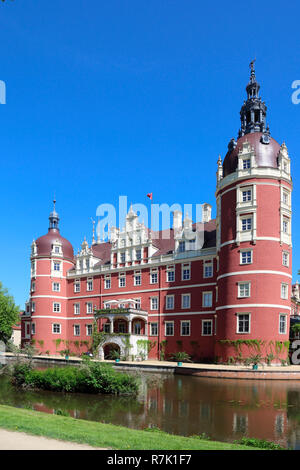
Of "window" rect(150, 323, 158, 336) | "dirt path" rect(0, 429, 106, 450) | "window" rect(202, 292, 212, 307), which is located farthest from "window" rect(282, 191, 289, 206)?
"dirt path" rect(0, 429, 106, 450)

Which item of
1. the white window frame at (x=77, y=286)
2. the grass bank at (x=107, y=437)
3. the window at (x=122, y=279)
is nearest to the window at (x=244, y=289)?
the window at (x=122, y=279)

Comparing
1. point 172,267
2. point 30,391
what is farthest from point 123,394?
point 172,267

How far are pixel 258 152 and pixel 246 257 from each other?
9815 mm

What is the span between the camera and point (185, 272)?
46031 mm

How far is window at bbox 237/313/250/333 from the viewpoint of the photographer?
3675cm

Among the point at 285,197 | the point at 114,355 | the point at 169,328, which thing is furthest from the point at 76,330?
the point at 285,197

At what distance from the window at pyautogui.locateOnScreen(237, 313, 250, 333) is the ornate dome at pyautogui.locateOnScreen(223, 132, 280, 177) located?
1361 cm

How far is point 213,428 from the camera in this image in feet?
47.6

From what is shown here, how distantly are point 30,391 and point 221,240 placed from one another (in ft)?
76.7

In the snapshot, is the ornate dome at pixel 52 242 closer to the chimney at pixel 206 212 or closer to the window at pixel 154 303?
the window at pixel 154 303

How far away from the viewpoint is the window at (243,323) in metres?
36.8

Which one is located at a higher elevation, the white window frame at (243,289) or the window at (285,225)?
the window at (285,225)

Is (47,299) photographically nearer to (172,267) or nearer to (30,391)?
(172,267)

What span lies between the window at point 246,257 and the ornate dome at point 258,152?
806 centimetres
